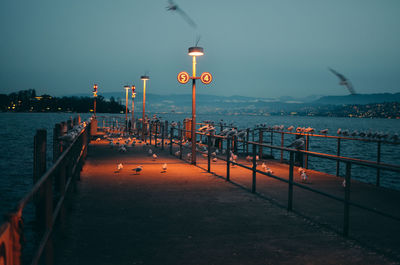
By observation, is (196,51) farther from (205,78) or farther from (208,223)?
(208,223)

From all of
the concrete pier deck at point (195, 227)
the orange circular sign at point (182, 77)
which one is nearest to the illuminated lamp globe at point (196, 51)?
the orange circular sign at point (182, 77)

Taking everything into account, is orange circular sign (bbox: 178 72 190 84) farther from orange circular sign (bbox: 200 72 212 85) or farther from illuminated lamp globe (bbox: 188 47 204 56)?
illuminated lamp globe (bbox: 188 47 204 56)

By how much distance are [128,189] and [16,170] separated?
641 inches

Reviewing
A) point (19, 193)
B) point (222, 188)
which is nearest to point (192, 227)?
point (222, 188)

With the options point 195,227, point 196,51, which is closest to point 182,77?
point 196,51

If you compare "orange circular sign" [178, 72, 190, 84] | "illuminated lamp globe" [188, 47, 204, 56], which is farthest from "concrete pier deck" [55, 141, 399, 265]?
"illuminated lamp globe" [188, 47, 204, 56]

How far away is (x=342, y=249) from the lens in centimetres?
488

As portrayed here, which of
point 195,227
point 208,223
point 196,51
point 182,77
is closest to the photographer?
point 195,227

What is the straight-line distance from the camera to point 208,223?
5.98m

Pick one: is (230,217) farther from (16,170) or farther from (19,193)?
(16,170)

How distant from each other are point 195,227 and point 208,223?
0.31 m

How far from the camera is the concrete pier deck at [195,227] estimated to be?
179 inches

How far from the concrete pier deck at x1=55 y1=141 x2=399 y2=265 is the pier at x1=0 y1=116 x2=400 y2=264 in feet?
0.04

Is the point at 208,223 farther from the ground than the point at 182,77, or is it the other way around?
the point at 182,77
